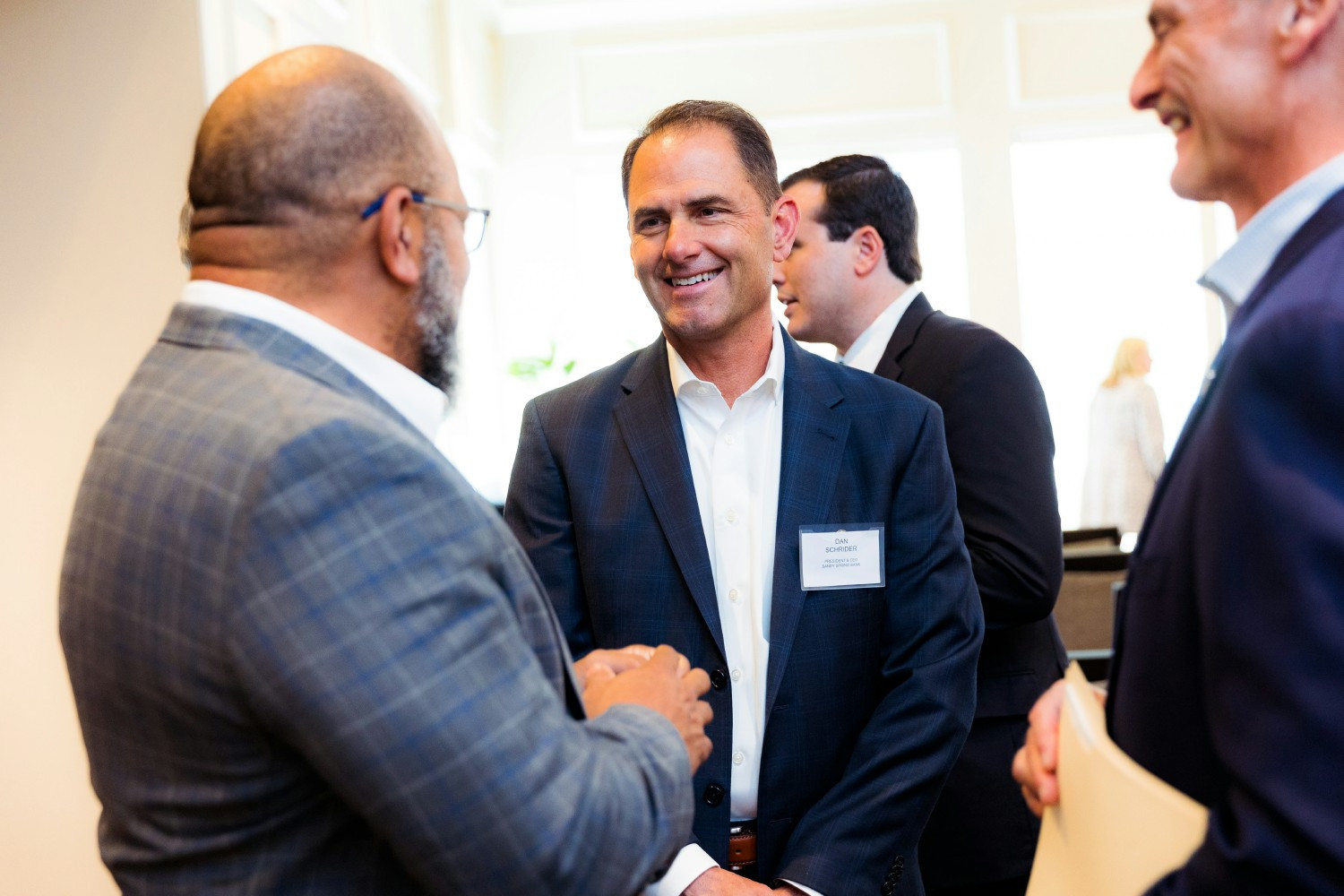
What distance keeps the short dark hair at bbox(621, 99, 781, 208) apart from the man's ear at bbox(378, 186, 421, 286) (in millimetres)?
829

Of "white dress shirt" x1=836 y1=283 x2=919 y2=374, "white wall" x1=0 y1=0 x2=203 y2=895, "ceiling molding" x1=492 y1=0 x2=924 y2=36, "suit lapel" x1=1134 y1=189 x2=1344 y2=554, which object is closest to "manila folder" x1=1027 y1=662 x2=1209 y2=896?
"suit lapel" x1=1134 y1=189 x2=1344 y2=554

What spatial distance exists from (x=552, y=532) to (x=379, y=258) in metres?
0.72

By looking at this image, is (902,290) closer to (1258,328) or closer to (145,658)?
(1258,328)

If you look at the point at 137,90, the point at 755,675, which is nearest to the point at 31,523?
the point at 137,90

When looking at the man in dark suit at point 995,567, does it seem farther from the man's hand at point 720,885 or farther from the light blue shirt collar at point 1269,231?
the light blue shirt collar at point 1269,231

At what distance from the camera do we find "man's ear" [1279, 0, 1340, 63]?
93cm

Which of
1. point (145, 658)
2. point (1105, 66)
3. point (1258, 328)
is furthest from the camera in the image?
point (1105, 66)

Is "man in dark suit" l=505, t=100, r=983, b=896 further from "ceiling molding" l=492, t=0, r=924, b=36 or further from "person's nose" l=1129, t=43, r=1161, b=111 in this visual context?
"ceiling molding" l=492, t=0, r=924, b=36

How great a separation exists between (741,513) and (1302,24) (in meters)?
1.00

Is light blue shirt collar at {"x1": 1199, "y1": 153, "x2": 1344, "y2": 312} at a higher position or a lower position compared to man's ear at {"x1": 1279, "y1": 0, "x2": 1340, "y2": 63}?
lower

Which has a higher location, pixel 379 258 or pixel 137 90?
pixel 137 90

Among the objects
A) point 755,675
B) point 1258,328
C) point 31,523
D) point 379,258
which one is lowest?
point 755,675

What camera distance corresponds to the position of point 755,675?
166 centimetres

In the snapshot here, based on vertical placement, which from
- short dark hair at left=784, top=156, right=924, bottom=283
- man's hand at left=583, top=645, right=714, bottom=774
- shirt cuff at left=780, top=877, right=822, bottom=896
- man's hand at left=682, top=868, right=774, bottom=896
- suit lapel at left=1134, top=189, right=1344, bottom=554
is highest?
short dark hair at left=784, top=156, right=924, bottom=283
